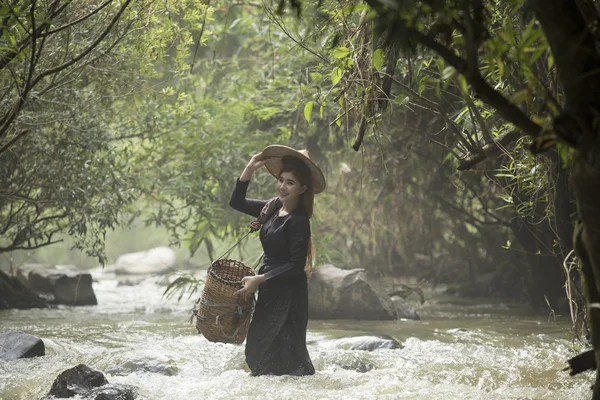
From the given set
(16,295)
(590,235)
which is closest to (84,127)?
(16,295)

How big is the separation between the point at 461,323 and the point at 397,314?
28.8 inches

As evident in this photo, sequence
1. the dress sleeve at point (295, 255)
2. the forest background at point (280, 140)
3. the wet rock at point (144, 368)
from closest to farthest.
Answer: the forest background at point (280, 140) < the dress sleeve at point (295, 255) < the wet rock at point (144, 368)

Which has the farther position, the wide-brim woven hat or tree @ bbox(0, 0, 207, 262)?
tree @ bbox(0, 0, 207, 262)

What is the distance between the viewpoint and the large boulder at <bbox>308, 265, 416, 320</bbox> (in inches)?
326

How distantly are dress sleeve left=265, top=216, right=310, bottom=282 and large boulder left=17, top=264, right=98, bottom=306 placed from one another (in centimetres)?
578

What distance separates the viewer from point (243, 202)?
5000mm

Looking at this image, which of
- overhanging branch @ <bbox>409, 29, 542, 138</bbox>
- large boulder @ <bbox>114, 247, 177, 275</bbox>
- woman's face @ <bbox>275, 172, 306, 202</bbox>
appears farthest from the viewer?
large boulder @ <bbox>114, 247, 177, 275</bbox>

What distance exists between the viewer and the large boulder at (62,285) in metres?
9.65

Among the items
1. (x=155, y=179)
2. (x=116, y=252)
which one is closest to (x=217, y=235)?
(x=155, y=179)

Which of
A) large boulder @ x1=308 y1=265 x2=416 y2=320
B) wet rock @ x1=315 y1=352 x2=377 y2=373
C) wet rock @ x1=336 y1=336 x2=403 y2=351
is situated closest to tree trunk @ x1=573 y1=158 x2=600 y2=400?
wet rock @ x1=315 y1=352 x2=377 y2=373

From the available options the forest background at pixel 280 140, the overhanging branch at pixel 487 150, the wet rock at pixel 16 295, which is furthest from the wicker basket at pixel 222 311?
the wet rock at pixel 16 295

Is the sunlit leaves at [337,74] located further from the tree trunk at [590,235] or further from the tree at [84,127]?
the tree at [84,127]

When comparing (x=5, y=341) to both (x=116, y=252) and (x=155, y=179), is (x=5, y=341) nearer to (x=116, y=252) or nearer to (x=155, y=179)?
(x=155, y=179)

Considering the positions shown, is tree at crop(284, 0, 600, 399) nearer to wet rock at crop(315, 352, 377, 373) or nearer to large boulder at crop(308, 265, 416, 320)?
wet rock at crop(315, 352, 377, 373)
